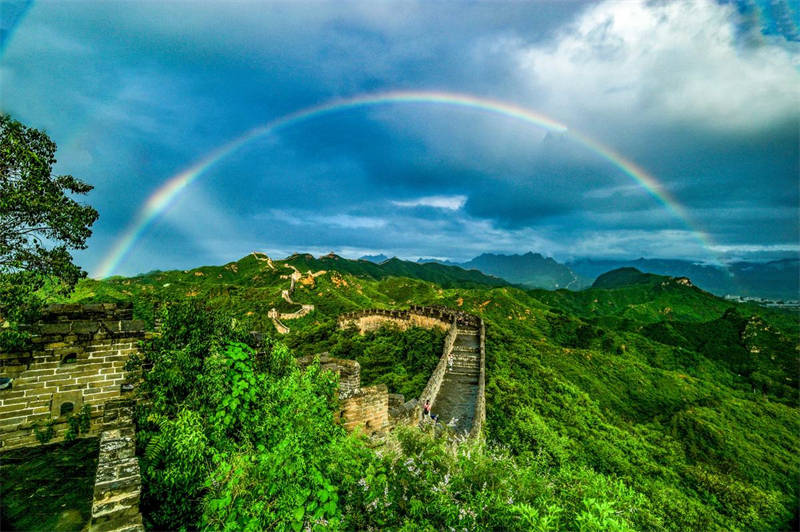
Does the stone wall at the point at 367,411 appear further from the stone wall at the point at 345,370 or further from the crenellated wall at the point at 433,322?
the crenellated wall at the point at 433,322

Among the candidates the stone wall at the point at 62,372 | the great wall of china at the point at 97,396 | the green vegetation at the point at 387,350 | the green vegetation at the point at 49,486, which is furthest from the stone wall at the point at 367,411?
the green vegetation at the point at 387,350

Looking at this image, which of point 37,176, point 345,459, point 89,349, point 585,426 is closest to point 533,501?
point 345,459

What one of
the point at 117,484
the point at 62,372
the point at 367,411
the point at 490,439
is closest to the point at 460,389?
the point at 490,439

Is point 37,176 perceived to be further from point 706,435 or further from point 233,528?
point 706,435

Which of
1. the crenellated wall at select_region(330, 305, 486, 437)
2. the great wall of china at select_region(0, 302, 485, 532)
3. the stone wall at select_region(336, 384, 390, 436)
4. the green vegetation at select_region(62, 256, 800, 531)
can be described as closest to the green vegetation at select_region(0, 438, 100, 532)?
the great wall of china at select_region(0, 302, 485, 532)

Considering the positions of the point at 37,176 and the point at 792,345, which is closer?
the point at 37,176

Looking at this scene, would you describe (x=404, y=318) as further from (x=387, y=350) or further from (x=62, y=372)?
(x=62, y=372)

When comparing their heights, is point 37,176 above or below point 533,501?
above

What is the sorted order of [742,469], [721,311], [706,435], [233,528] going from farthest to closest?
1. [721,311]
2. [706,435]
3. [742,469]
4. [233,528]

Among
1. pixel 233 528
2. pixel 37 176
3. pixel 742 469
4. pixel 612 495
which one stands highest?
pixel 37 176
